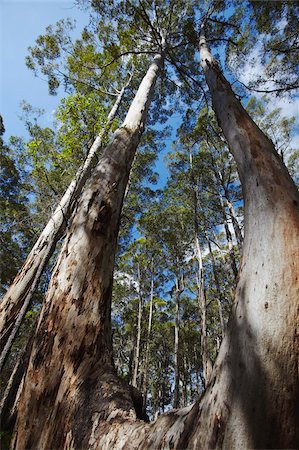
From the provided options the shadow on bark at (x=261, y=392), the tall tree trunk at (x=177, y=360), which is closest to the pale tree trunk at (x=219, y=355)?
the shadow on bark at (x=261, y=392)

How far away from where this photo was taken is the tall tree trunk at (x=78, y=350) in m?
1.12

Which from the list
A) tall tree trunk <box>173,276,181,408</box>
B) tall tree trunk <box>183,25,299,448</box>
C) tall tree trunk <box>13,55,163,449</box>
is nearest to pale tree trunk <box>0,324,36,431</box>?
tall tree trunk <box>13,55,163,449</box>

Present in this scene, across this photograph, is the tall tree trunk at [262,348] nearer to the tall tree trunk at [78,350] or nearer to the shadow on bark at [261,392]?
the shadow on bark at [261,392]

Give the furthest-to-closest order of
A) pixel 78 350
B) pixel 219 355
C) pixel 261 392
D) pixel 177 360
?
1. pixel 177 360
2. pixel 78 350
3. pixel 219 355
4. pixel 261 392

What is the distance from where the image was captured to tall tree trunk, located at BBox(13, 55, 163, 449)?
1119mm

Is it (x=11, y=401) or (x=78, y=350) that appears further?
(x=11, y=401)

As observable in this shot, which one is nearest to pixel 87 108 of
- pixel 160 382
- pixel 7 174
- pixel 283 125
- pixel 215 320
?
pixel 7 174

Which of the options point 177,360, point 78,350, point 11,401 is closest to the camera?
point 78,350

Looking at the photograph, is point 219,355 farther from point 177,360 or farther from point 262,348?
point 177,360

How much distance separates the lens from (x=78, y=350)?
1.33 metres

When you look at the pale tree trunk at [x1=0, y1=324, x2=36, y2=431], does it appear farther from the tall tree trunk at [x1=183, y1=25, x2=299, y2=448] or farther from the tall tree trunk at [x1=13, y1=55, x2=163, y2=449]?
the tall tree trunk at [x1=183, y1=25, x2=299, y2=448]

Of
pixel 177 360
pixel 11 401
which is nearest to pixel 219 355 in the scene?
pixel 11 401

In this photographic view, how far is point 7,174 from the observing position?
1227cm

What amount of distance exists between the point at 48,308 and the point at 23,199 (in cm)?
1306
